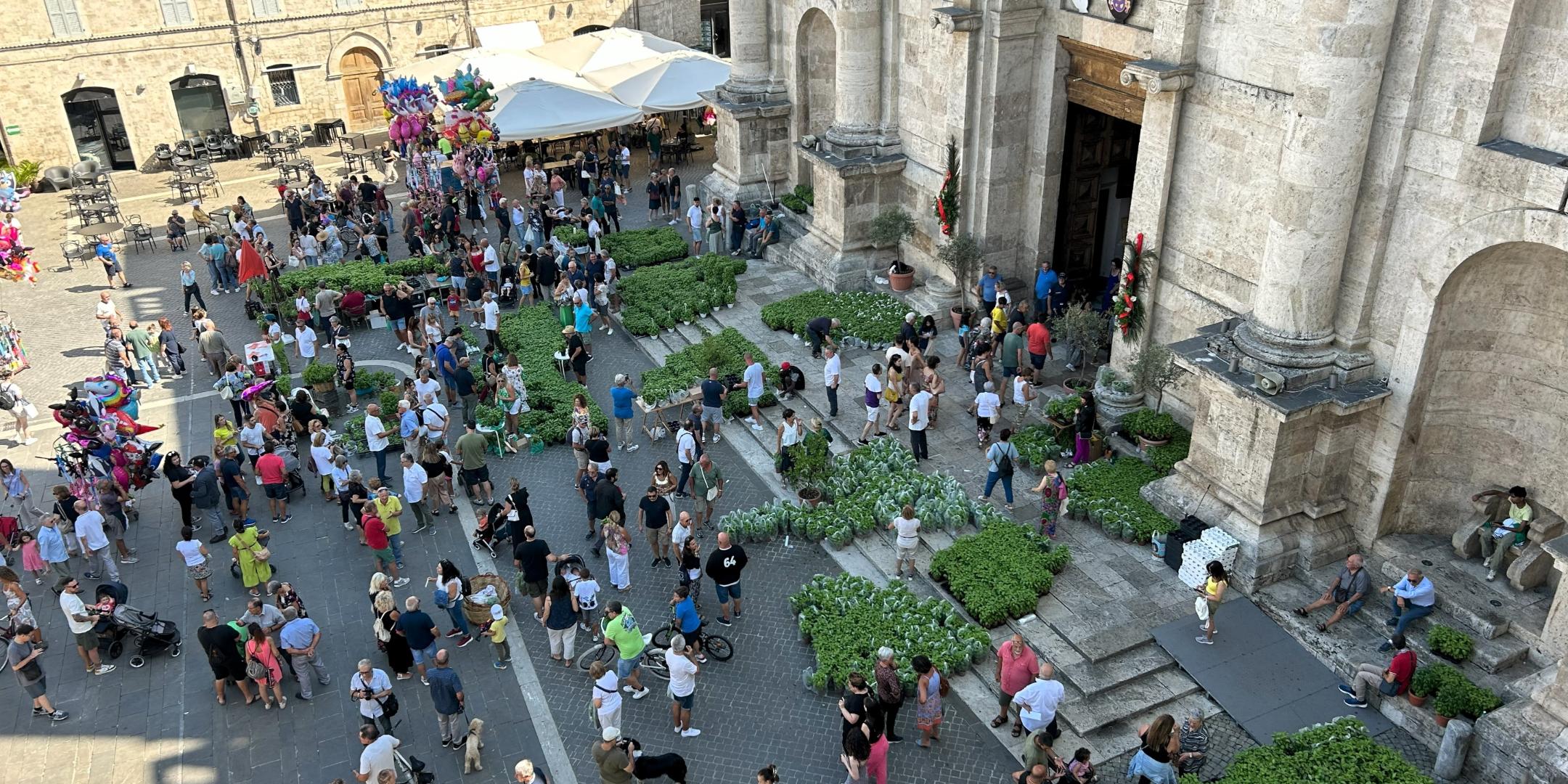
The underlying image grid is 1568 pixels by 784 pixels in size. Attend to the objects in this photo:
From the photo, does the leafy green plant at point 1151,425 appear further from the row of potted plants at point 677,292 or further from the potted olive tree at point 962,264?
the row of potted plants at point 677,292

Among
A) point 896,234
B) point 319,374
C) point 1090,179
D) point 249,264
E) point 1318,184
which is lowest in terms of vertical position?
point 319,374

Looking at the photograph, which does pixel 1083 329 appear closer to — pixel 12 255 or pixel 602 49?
pixel 12 255

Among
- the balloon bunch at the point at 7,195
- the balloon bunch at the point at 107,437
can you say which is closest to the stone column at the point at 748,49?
the balloon bunch at the point at 7,195

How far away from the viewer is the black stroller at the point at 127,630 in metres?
15.1

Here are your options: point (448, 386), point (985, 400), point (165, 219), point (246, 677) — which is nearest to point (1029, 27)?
point (985, 400)

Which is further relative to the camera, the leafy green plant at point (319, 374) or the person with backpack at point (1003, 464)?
the leafy green plant at point (319, 374)

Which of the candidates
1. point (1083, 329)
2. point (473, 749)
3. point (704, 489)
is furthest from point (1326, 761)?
point (473, 749)

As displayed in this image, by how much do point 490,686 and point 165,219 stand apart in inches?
914

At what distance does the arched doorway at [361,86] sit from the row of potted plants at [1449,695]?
3430cm

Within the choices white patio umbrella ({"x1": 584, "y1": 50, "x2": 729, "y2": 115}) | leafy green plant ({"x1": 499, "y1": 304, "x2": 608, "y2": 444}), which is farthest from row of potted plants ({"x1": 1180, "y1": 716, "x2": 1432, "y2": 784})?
white patio umbrella ({"x1": 584, "y1": 50, "x2": 729, "y2": 115})

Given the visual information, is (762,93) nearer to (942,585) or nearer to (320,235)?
(320,235)

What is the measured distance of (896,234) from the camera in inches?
928

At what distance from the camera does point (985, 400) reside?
1822 centimetres

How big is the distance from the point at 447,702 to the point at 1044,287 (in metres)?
12.4
